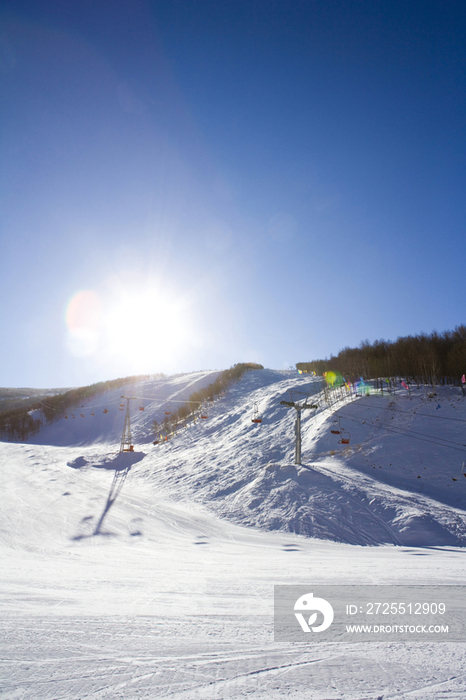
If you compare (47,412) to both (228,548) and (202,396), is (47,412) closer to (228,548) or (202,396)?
(202,396)

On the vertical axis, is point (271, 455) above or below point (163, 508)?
above

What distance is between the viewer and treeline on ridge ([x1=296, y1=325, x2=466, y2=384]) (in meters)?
27.5

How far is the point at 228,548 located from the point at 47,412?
198ft

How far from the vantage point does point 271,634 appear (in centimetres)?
395

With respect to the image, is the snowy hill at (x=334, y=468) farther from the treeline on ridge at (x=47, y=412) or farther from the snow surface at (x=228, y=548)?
the treeline on ridge at (x=47, y=412)

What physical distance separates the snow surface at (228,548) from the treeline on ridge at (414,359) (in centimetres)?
336

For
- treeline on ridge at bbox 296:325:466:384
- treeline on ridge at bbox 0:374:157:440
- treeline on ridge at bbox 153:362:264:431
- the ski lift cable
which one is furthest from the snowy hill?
treeline on ridge at bbox 0:374:157:440

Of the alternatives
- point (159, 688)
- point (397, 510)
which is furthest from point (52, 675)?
point (397, 510)

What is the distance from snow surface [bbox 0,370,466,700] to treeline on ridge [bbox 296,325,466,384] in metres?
3.36

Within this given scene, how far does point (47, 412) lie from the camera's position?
6191 cm

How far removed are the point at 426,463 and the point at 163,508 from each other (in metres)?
15.0

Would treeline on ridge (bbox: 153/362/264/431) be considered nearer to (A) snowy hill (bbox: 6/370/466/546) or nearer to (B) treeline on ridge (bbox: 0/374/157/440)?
(A) snowy hill (bbox: 6/370/466/546)

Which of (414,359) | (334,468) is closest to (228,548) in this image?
(334,468)

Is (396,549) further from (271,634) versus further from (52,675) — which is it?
(52,675)
